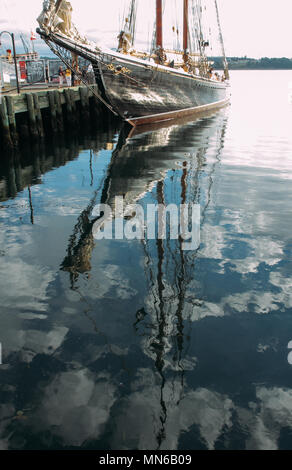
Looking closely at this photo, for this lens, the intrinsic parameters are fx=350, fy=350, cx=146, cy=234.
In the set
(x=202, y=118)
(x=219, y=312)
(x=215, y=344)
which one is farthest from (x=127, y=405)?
(x=202, y=118)

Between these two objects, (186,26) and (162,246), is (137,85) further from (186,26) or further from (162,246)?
(162,246)

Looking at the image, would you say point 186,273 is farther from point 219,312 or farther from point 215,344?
point 215,344

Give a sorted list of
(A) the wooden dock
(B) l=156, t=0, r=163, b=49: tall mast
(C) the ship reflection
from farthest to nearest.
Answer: (B) l=156, t=0, r=163, b=49: tall mast < (A) the wooden dock < (C) the ship reflection

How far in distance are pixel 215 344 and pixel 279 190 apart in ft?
26.5

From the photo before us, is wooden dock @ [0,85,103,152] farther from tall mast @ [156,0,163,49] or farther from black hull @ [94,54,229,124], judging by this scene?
tall mast @ [156,0,163,49]

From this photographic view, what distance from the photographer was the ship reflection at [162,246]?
4109 millimetres

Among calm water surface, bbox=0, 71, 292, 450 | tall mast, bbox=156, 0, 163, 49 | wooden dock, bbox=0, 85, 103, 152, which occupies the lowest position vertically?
calm water surface, bbox=0, 71, 292, 450

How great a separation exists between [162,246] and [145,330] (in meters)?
2.64

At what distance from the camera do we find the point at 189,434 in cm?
328

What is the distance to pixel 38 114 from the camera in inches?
715

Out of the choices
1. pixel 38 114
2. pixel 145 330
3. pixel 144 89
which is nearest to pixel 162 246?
pixel 145 330

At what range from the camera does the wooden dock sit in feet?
51.6

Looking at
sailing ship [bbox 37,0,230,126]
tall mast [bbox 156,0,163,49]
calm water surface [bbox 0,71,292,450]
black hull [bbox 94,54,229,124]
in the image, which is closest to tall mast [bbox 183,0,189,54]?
sailing ship [bbox 37,0,230,126]

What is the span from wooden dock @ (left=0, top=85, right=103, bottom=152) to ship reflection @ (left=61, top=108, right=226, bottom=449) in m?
4.40
